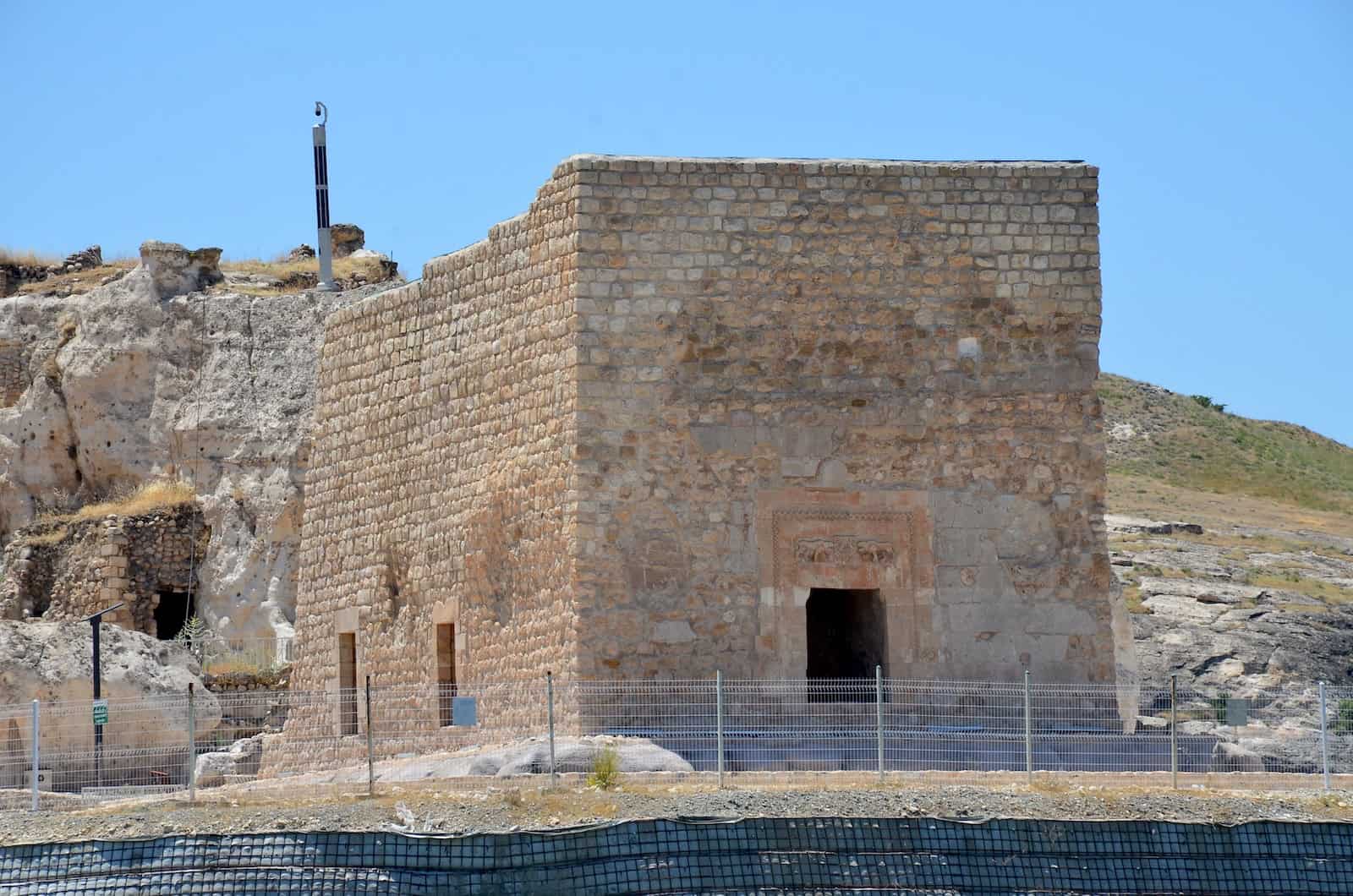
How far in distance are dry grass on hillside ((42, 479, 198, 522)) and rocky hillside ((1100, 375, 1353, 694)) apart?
596 inches

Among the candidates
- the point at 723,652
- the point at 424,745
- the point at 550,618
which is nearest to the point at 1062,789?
the point at 723,652

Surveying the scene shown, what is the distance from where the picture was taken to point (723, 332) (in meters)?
19.2

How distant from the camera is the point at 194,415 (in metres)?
35.6

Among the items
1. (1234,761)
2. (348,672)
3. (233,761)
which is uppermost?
(348,672)

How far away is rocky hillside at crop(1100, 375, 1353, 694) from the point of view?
112 ft

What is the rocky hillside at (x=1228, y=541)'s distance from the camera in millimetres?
34031

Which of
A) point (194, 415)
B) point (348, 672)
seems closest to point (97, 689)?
point (348, 672)

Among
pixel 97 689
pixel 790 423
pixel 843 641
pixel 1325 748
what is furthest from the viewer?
pixel 97 689

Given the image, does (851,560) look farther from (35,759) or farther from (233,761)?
(233,761)

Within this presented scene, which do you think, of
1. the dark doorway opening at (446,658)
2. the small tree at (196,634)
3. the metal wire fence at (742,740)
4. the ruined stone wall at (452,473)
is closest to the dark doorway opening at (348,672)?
the ruined stone wall at (452,473)

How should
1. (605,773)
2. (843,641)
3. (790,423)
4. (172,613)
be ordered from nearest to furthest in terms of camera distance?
(605,773)
(790,423)
(843,641)
(172,613)

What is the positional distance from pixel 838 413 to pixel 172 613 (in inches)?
725

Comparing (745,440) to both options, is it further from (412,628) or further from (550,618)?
(412,628)

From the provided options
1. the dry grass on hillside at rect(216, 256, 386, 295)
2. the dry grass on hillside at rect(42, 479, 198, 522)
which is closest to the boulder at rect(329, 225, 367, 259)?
the dry grass on hillside at rect(216, 256, 386, 295)
